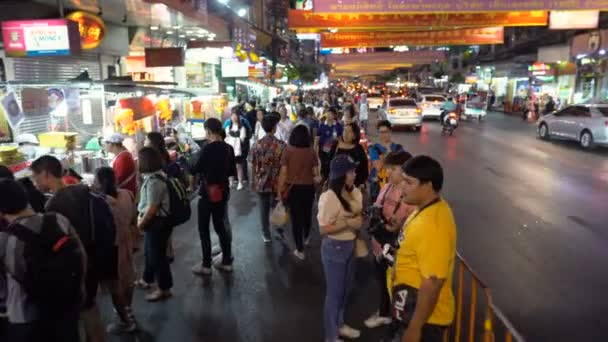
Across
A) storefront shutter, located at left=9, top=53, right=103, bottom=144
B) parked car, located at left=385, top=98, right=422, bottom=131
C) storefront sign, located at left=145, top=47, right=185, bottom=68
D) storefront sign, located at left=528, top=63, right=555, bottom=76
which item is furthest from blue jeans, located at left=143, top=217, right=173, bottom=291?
storefront sign, located at left=528, top=63, right=555, bottom=76

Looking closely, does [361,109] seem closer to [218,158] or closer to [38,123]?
[38,123]

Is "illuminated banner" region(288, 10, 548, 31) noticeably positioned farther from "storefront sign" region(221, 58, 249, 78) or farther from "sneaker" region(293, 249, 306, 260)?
"sneaker" region(293, 249, 306, 260)

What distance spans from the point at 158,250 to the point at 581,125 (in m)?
17.9

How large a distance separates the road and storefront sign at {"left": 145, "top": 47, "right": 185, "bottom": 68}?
3.83 meters

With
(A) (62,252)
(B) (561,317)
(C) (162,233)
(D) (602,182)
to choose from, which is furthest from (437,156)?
(A) (62,252)

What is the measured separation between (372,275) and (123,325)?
2987 mm

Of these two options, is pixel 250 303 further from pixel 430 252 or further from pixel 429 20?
pixel 429 20

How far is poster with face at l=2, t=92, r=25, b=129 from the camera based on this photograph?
6.94m

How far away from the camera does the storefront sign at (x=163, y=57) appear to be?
11.9 meters

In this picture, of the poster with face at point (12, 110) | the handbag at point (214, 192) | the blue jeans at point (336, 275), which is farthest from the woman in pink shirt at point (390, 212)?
the poster with face at point (12, 110)

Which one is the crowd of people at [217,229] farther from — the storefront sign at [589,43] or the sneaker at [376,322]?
the storefront sign at [589,43]

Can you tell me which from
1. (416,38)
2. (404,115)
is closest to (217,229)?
(404,115)

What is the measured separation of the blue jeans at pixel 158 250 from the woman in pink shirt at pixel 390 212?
226 cm

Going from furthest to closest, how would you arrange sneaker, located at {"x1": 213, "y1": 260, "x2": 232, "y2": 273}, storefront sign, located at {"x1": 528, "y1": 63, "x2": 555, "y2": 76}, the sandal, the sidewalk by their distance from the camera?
storefront sign, located at {"x1": 528, "y1": 63, "x2": 555, "y2": 76} → sneaker, located at {"x1": 213, "y1": 260, "x2": 232, "y2": 273} → the sandal → the sidewalk
